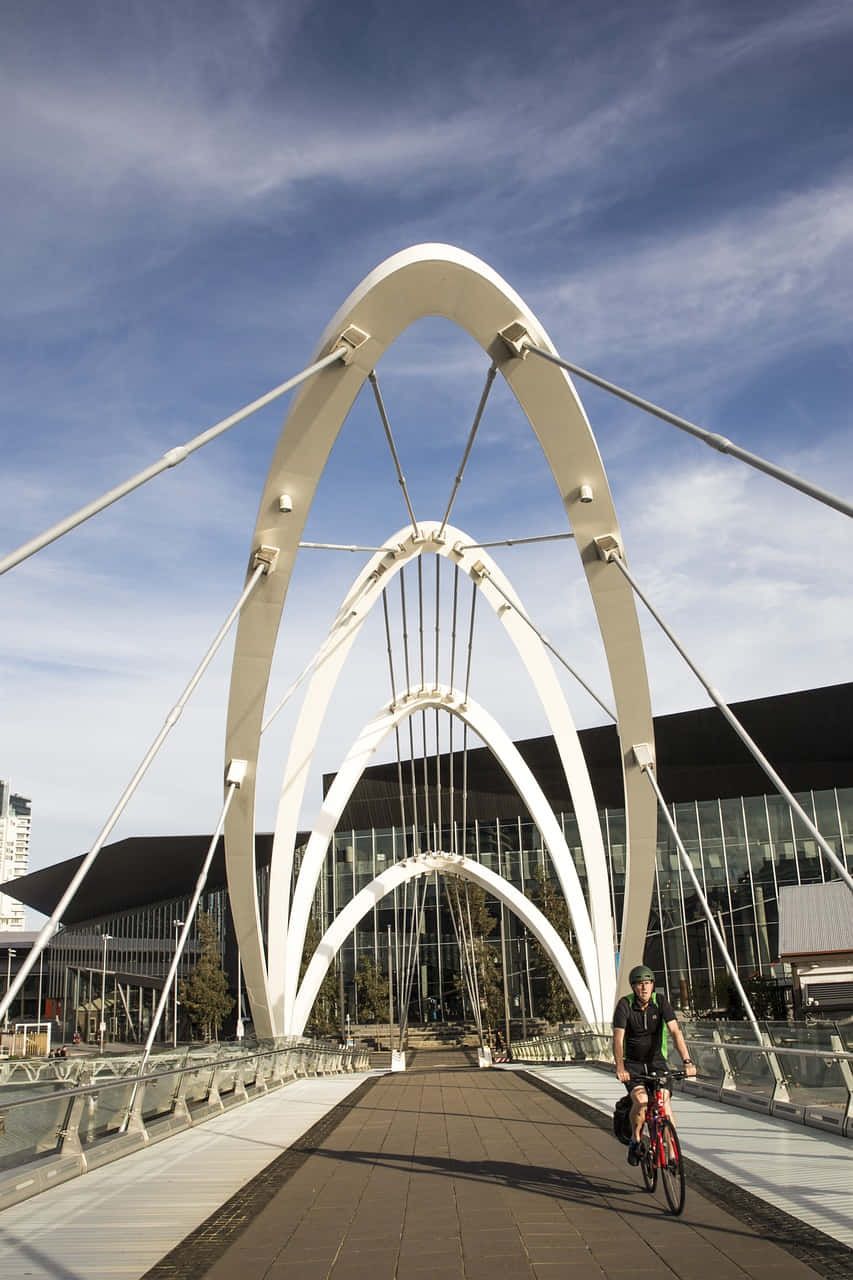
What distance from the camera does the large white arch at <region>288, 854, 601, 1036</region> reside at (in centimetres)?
2858

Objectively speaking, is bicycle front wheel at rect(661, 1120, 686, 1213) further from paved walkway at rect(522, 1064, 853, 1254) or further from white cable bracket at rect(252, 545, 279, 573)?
white cable bracket at rect(252, 545, 279, 573)

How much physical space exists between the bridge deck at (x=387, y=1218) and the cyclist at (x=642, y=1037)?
0.72 m

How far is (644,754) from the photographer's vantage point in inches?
794

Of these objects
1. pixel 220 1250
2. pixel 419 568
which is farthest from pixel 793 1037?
pixel 419 568

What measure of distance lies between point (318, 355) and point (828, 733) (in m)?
41.7

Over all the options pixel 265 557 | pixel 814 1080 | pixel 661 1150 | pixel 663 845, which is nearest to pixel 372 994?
pixel 663 845

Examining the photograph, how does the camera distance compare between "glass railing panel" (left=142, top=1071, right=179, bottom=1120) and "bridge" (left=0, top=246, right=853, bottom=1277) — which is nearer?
"bridge" (left=0, top=246, right=853, bottom=1277)

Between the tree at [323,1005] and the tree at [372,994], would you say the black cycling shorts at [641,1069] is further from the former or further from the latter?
the tree at [372,994]

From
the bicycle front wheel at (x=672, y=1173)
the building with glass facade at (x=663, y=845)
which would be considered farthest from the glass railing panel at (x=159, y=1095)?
the building with glass facade at (x=663, y=845)

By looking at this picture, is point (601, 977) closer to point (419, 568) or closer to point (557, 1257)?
point (419, 568)

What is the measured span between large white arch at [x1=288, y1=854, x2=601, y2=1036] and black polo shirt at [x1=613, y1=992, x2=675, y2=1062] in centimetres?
2017

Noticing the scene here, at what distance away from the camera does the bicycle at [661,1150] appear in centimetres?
661

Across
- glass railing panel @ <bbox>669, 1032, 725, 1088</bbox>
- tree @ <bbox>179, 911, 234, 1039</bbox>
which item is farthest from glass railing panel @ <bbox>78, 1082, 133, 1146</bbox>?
tree @ <bbox>179, 911, 234, 1039</bbox>

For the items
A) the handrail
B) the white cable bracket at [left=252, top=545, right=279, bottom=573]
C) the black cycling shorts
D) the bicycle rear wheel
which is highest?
the white cable bracket at [left=252, top=545, right=279, bottom=573]
